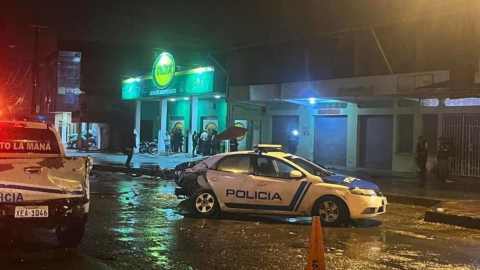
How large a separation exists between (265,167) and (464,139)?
1186 cm

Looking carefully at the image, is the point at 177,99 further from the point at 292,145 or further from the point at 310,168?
the point at 310,168

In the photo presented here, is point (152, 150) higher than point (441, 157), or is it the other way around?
point (441, 157)

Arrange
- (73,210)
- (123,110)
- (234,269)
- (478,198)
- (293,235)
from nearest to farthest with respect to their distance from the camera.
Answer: (234,269) < (73,210) < (293,235) < (478,198) < (123,110)

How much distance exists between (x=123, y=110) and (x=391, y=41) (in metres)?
27.4

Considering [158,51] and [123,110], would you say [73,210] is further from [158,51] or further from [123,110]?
[123,110]

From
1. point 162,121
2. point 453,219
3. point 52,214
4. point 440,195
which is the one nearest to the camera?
point 52,214

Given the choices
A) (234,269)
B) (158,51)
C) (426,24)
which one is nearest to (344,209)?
(234,269)

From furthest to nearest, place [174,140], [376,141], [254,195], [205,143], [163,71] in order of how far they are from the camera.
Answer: [174,140] < [163,71] < [205,143] < [376,141] < [254,195]

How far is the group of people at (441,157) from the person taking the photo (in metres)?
17.9

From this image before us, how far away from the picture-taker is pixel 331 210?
9.85 m

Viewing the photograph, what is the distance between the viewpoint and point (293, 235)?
28.8 feet

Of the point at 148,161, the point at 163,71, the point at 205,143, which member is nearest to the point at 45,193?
the point at 148,161

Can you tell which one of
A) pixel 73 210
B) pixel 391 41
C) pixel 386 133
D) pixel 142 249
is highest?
pixel 391 41

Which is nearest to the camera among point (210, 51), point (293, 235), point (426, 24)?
point (293, 235)
